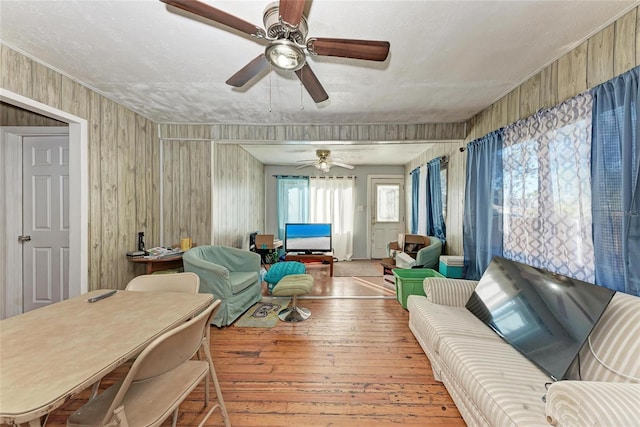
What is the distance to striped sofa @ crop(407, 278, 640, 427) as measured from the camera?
891mm

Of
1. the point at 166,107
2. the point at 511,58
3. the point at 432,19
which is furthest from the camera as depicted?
the point at 166,107

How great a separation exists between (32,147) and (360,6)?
3.46 metres

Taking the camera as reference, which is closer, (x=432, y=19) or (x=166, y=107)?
(x=432, y=19)

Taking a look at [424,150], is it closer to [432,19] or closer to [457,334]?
[432,19]

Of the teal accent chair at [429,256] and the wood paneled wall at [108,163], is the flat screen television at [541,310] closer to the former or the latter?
the teal accent chair at [429,256]

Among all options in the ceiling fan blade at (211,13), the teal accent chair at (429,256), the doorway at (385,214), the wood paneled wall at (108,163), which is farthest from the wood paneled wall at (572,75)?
the wood paneled wall at (108,163)

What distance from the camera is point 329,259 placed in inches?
173

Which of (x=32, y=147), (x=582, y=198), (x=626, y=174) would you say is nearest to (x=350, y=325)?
(x=582, y=198)

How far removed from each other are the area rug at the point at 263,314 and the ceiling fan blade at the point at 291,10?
2520 mm

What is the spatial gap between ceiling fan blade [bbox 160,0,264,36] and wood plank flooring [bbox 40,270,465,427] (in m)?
2.15

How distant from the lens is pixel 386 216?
594 centimetres

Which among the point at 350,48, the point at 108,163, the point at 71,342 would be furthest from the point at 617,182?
the point at 108,163

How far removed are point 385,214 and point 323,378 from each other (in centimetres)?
458

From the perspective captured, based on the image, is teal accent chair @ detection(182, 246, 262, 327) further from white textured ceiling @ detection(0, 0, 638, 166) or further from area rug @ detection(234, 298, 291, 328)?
white textured ceiling @ detection(0, 0, 638, 166)
